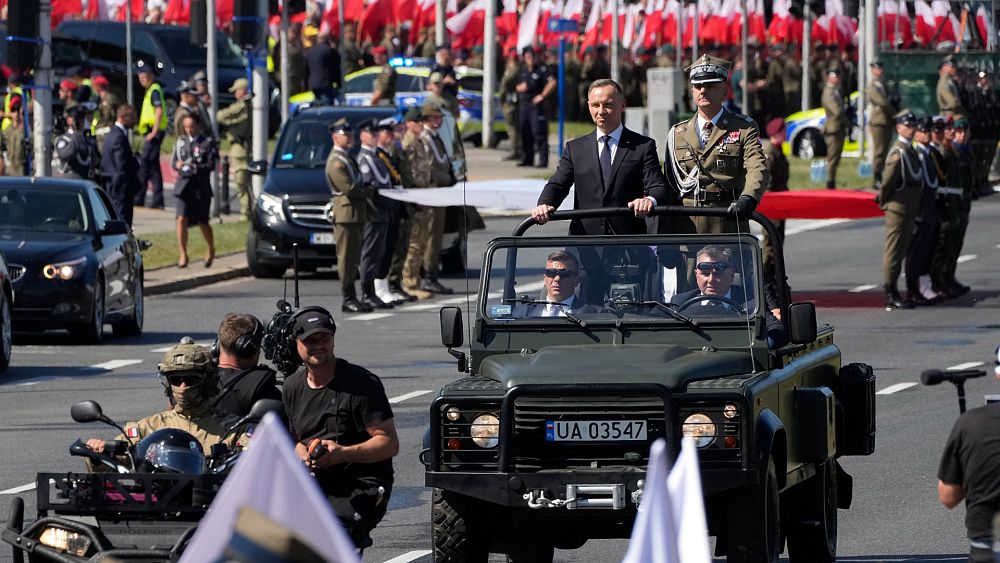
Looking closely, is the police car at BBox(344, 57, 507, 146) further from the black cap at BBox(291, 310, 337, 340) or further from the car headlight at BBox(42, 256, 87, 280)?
the black cap at BBox(291, 310, 337, 340)

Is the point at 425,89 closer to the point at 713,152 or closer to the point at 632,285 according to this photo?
the point at 713,152

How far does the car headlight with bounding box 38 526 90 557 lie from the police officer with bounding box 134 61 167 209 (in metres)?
24.9

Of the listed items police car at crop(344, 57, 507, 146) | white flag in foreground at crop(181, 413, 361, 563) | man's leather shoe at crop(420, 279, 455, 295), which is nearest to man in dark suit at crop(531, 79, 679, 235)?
white flag in foreground at crop(181, 413, 361, 563)

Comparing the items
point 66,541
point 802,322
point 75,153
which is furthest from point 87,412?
point 75,153

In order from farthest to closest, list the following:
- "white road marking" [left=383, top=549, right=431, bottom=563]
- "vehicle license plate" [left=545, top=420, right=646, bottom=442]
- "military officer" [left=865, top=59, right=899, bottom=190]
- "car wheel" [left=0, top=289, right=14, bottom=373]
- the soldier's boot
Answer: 1. "military officer" [left=865, top=59, right=899, bottom=190]
2. the soldier's boot
3. "car wheel" [left=0, top=289, right=14, bottom=373]
4. "white road marking" [left=383, top=549, right=431, bottom=563]
5. "vehicle license plate" [left=545, top=420, right=646, bottom=442]

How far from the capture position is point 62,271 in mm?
20109

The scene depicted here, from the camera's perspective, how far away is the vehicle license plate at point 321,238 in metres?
25.9

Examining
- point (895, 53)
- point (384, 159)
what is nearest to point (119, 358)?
point (384, 159)

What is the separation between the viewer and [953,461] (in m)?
7.30

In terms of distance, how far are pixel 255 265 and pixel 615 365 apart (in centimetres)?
1715

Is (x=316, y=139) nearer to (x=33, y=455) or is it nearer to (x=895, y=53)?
(x=33, y=455)

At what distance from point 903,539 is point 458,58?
42.0m

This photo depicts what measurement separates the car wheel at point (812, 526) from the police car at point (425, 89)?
3477cm

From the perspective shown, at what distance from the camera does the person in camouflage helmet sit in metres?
9.27
